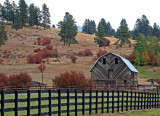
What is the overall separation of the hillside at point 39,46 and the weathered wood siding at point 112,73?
11422 mm

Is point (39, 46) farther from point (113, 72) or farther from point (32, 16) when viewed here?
point (113, 72)

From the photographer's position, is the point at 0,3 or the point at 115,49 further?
the point at 0,3

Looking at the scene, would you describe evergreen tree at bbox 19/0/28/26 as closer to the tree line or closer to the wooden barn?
the tree line

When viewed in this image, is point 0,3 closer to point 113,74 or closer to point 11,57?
point 11,57

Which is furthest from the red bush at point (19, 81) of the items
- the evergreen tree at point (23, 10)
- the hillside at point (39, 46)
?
the evergreen tree at point (23, 10)

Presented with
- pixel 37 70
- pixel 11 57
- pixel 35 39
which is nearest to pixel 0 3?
pixel 35 39

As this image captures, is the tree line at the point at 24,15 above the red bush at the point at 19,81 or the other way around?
above

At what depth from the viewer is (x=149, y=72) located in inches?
4050

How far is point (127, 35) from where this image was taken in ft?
538

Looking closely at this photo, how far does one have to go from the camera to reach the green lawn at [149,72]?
96600 millimetres

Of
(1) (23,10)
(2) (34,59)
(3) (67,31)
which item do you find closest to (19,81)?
(2) (34,59)

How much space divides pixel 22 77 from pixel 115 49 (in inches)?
3878

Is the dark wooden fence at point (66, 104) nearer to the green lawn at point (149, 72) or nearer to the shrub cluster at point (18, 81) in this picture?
the shrub cluster at point (18, 81)

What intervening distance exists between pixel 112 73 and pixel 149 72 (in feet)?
109
